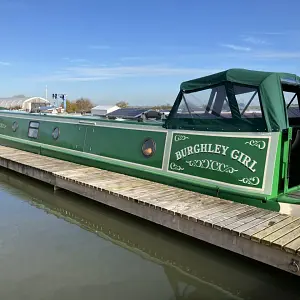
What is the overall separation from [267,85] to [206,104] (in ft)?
2.97

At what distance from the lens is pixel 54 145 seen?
883 cm

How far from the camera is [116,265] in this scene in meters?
4.28

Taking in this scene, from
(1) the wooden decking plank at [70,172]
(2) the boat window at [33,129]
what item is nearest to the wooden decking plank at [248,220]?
(1) the wooden decking plank at [70,172]

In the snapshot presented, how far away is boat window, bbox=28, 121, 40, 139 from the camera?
31.3 ft

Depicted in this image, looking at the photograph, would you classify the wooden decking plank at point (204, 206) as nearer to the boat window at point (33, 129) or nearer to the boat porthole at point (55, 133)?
the boat porthole at point (55, 133)

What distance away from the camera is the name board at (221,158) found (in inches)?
179

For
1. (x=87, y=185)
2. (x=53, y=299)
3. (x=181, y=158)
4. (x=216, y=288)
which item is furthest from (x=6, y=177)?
(x=216, y=288)

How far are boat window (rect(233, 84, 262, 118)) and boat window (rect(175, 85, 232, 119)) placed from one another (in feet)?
0.57

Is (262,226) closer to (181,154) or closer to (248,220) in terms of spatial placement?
(248,220)

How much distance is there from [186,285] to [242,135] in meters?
1.97

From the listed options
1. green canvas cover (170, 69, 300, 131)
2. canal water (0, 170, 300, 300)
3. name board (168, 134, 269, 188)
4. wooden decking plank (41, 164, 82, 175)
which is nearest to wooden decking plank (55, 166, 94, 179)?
wooden decking plank (41, 164, 82, 175)

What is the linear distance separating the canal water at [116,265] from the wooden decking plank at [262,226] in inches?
21.5

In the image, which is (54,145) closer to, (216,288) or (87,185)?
(87,185)

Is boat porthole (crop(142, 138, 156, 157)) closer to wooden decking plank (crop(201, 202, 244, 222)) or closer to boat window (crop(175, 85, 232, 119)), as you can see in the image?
boat window (crop(175, 85, 232, 119))
